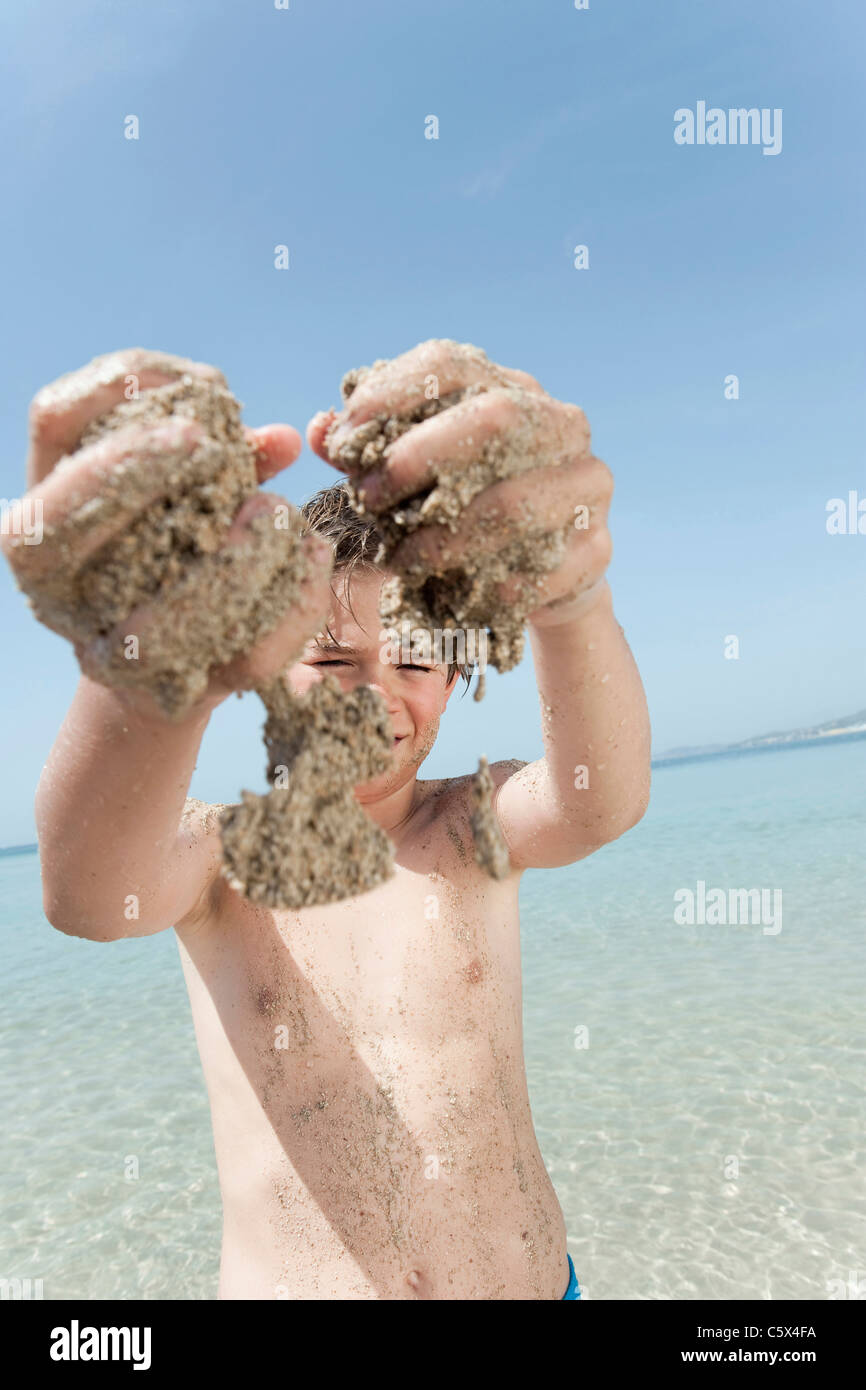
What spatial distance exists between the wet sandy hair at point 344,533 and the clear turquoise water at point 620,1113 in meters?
3.74

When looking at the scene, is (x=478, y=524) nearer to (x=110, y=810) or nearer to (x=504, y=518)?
(x=504, y=518)

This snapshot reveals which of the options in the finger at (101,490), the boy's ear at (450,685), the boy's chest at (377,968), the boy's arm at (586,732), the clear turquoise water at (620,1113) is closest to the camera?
the finger at (101,490)

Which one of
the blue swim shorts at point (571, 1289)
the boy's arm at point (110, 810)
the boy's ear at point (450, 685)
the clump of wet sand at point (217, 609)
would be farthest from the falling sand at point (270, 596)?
the blue swim shorts at point (571, 1289)

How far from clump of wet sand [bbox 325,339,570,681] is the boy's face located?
4.38 ft

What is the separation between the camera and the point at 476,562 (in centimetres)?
114

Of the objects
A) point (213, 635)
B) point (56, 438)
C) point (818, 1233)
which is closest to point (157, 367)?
point (56, 438)

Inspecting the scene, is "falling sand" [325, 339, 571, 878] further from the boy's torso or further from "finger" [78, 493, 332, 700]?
the boy's torso

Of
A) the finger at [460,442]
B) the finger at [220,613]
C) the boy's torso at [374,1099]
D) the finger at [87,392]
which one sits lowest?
the boy's torso at [374,1099]

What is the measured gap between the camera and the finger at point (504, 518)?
1106 mm

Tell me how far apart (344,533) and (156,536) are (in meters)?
2.03

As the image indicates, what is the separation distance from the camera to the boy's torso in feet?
7.79

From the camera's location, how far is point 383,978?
2609mm

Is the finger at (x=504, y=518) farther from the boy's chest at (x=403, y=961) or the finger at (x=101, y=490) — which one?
the boy's chest at (x=403, y=961)
